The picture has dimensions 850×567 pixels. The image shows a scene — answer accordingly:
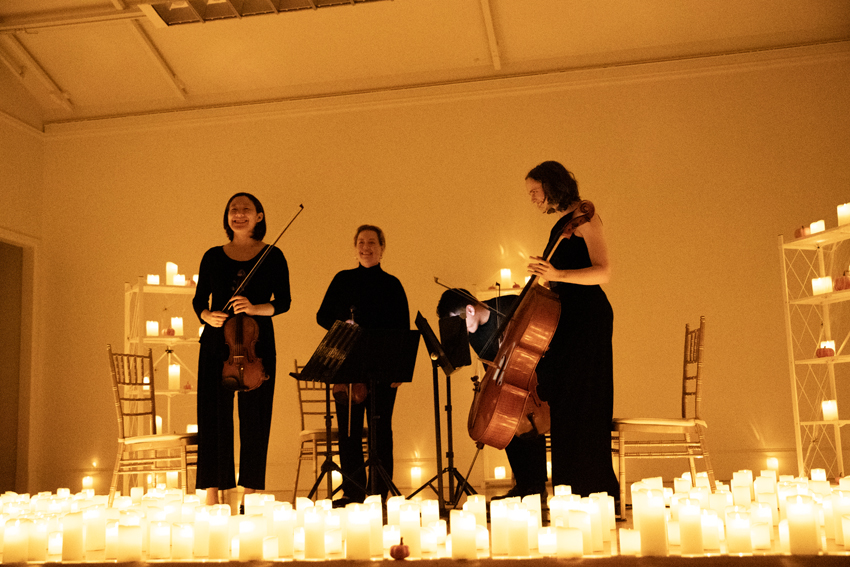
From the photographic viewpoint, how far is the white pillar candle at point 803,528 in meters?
2.00

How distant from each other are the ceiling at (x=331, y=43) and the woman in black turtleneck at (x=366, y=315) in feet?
7.02

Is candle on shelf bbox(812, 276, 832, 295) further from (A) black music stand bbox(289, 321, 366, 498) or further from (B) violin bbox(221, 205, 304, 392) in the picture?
(B) violin bbox(221, 205, 304, 392)

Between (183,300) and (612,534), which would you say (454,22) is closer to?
(183,300)

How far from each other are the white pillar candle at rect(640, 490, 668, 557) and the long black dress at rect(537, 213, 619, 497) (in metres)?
0.75

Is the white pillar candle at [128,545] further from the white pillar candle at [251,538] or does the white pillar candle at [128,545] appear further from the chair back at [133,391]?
the chair back at [133,391]

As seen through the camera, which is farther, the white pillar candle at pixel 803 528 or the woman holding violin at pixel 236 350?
the woman holding violin at pixel 236 350

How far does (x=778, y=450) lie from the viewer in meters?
5.41

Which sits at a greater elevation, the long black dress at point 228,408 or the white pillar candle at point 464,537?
the long black dress at point 228,408

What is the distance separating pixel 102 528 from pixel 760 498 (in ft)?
6.61

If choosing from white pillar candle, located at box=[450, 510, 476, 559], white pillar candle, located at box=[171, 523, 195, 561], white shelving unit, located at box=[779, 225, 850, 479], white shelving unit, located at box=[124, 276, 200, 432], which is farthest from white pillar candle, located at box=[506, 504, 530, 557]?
white shelving unit, located at box=[124, 276, 200, 432]

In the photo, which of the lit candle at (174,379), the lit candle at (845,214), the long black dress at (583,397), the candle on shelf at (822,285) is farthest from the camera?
the lit candle at (174,379)

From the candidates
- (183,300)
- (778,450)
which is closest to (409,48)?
(183,300)

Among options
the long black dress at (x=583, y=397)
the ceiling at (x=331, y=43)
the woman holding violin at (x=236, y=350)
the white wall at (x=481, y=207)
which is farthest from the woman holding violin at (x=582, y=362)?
the ceiling at (x=331, y=43)

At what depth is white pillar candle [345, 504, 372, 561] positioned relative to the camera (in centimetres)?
212
